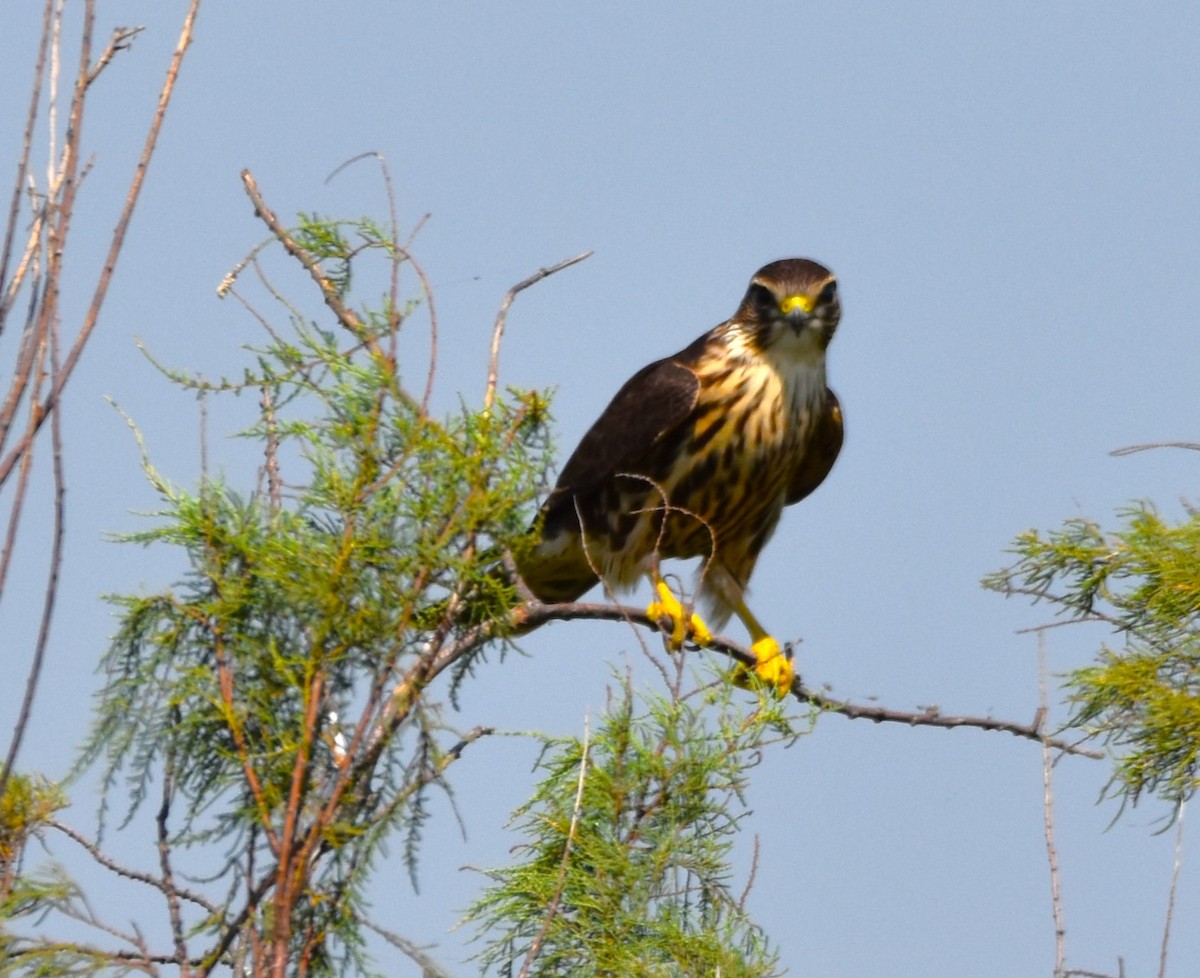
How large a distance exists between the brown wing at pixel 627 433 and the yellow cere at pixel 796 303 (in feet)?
1.19

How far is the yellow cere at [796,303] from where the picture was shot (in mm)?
5273

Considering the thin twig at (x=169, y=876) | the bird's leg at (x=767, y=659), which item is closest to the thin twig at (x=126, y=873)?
the thin twig at (x=169, y=876)

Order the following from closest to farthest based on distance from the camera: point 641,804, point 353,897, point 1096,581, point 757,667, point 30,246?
point 30,246
point 353,897
point 641,804
point 1096,581
point 757,667

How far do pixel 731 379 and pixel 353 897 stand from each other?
278cm

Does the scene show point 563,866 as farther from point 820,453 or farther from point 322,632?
point 820,453

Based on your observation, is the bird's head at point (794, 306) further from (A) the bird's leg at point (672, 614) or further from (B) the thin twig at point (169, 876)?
(B) the thin twig at point (169, 876)

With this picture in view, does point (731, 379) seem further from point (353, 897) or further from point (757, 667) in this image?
point (353, 897)

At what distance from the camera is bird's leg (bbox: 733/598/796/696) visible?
16.1ft

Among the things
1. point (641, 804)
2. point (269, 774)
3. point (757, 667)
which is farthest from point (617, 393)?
point (269, 774)

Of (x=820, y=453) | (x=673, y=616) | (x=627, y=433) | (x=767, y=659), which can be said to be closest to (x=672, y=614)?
(x=673, y=616)

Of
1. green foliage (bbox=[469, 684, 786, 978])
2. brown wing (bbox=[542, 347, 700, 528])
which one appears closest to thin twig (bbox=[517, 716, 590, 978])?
green foliage (bbox=[469, 684, 786, 978])

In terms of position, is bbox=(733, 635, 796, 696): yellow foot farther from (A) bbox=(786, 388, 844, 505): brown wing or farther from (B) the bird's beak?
(B) the bird's beak

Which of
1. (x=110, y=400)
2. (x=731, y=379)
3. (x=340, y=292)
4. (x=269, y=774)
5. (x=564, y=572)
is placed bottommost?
(x=269, y=774)

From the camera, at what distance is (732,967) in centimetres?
339
